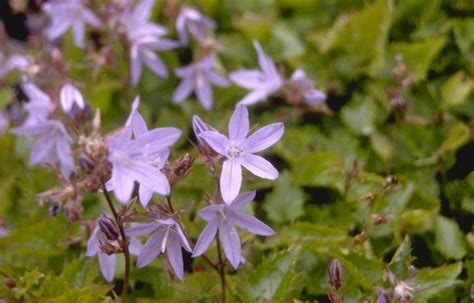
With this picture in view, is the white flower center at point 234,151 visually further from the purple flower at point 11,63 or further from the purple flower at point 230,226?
the purple flower at point 11,63

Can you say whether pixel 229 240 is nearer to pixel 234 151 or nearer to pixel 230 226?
pixel 230 226

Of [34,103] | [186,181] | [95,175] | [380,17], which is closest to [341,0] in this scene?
[380,17]

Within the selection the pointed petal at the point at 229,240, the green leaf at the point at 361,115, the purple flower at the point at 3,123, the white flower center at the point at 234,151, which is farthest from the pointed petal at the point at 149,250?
the purple flower at the point at 3,123

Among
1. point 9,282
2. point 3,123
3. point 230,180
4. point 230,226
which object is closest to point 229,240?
point 230,226

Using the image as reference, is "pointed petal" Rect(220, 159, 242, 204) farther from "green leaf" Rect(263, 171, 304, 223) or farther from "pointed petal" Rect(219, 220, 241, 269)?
"green leaf" Rect(263, 171, 304, 223)

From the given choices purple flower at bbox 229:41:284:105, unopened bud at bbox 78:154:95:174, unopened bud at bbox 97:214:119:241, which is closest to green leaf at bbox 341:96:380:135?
purple flower at bbox 229:41:284:105

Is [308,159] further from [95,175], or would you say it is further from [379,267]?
[95,175]
